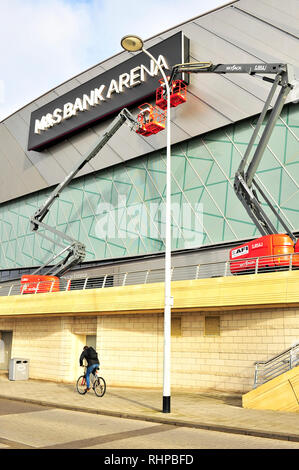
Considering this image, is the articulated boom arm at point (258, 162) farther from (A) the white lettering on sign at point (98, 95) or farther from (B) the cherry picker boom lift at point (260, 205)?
(A) the white lettering on sign at point (98, 95)

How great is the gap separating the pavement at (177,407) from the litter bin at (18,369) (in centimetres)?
227

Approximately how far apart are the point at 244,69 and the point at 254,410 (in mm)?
15984

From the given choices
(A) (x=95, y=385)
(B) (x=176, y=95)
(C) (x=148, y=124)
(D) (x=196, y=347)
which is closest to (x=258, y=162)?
(D) (x=196, y=347)

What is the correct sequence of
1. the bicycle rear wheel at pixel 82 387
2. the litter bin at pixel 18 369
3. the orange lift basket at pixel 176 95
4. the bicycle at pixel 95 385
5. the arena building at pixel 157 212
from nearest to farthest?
the bicycle at pixel 95 385, the bicycle rear wheel at pixel 82 387, the arena building at pixel 157 212, the litter bin at pixel 18 369, the orange lift basket at pixel 176 95

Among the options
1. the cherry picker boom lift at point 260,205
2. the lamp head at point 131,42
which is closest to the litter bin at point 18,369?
the cherry picker boom lift at point 260,205

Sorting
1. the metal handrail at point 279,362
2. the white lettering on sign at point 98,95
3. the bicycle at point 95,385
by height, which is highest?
the white lettering on sign at point 98,95

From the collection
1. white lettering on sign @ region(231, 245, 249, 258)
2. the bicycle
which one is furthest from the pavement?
white lettering on sign @ region(231, 245, 249, 258)

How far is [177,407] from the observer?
44.3ft

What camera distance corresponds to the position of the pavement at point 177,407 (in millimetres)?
10336

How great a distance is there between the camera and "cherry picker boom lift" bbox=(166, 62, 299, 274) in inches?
658

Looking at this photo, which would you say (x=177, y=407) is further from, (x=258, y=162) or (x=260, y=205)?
(x=258, y=162)

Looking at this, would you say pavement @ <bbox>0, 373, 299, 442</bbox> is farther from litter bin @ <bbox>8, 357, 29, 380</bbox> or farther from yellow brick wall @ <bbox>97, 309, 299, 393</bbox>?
litter bin @ <bbox>8, 357, 29, 380</bbox>

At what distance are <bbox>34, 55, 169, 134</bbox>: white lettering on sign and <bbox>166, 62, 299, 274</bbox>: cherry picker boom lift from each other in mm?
9060

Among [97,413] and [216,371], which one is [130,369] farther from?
[97,413]
